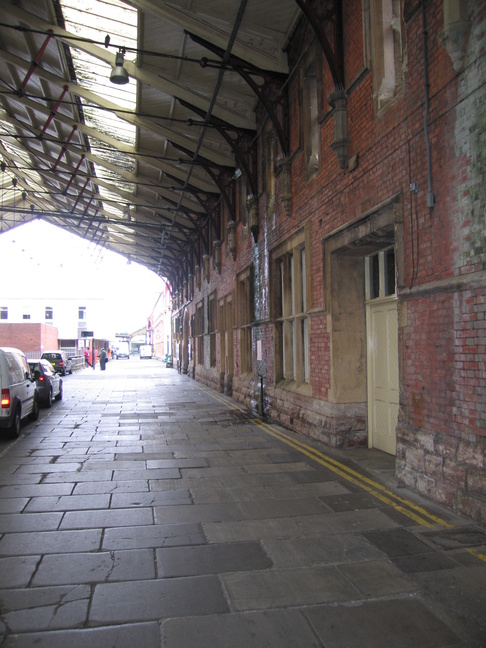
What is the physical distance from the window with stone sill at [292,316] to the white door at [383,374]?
1957mm

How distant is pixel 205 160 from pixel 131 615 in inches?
631

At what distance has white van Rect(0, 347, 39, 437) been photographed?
955 centimetres

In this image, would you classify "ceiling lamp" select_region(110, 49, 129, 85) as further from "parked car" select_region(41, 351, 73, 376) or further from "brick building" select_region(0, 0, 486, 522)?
"parked car" select_region(41, 351, 73, 376)

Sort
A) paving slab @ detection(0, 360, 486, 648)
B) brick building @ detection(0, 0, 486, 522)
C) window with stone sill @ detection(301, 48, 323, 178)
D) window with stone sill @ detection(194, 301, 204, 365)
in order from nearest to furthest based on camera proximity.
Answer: paving slab @ detection(0, 360, 486, 648), brick building @ detection(0, 0, 486, 522), window with stone sill @ detection(301, 48, 323, 178), window with stone sill @ detection(194, 301, 204, 365)

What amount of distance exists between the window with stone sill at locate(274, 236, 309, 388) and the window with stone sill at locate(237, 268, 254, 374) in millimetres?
3434

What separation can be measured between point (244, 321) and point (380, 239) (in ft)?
31.9

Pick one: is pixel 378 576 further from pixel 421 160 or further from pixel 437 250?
pixel 421 160

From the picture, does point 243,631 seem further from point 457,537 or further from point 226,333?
point 226,333

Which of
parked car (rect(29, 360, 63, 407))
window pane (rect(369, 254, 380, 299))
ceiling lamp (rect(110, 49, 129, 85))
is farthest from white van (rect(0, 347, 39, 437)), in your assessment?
window pane (rect(369, 254, 380, 299))

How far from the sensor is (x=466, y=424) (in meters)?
4.93

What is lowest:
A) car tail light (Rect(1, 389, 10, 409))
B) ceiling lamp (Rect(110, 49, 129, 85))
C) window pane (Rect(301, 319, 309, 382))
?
car tail light (Rect(1, 389, 10, 409))

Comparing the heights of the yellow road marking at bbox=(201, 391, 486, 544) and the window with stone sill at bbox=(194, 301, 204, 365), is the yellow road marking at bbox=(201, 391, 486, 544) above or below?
below

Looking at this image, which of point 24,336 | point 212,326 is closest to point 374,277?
point 212,326

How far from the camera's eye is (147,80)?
13281 millimetres
